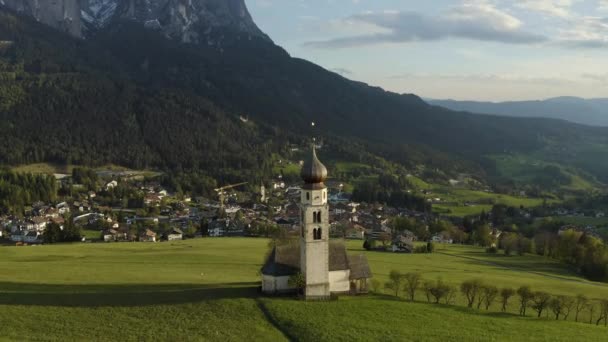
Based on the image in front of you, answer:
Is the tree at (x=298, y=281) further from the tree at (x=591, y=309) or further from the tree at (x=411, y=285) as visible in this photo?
the tree at (x=591, y=309)

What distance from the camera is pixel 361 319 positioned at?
155 feet

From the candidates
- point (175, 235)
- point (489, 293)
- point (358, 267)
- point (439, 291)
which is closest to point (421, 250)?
point (489, 293)

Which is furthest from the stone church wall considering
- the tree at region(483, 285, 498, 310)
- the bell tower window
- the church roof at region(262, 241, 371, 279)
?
the tree at region(483, 285, 498, 310)

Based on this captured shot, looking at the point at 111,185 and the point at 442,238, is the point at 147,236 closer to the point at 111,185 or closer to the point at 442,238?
the point at 111,185

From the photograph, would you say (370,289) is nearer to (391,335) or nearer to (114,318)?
(391,335)

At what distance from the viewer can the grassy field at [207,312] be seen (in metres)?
44.2

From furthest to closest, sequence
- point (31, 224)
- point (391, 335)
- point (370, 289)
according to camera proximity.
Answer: point (31, 224) → point (370, 289) → point (391, 335)

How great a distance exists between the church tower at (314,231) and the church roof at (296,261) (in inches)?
78.1

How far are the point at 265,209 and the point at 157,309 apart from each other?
123504 millimetres

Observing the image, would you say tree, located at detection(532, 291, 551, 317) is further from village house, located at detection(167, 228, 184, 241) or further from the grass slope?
village house, located at detection(167, 228, 184, 241)

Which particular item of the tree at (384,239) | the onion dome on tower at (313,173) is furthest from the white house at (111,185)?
the onion dome on tower at (313,173)

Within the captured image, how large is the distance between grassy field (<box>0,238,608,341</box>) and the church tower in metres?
2.38

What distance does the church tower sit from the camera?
171ft

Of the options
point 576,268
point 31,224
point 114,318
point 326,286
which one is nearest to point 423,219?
point 576,268
